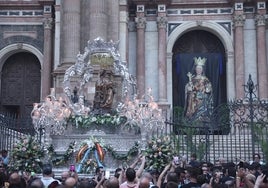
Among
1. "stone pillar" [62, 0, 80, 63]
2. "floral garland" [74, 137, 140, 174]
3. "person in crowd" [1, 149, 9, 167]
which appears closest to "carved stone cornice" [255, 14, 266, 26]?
"stone pillar" [62, 0, 80, 63]

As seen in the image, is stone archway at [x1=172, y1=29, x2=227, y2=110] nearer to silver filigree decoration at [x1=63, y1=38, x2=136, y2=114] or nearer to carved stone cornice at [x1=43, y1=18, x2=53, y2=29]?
carved stone cornice at [x1=43, y1=18, x2=53, y2=29]

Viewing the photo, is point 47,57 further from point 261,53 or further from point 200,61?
point 261,53

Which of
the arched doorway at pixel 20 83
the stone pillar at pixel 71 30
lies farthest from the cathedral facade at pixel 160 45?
the stone pillar at pixel 71 30

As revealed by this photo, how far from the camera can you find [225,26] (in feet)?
115

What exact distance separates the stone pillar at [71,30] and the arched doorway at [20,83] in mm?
6828

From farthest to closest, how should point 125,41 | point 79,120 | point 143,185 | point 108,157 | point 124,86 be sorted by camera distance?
1. point 125,41
2. point 124,86
3. point 79,120
4. point 108,157
5. point 143,185

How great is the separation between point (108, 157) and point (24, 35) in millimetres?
18476

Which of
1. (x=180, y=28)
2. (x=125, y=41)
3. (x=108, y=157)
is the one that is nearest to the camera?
(x=108, y=157)

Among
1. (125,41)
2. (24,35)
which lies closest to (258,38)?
(125,41)

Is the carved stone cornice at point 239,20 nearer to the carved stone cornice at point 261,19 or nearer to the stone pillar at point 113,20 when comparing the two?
the carved stone cornice at point 261,19

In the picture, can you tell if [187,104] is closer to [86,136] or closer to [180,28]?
[180,28]

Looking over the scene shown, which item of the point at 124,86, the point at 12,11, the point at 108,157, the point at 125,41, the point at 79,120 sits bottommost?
the point at 108,157

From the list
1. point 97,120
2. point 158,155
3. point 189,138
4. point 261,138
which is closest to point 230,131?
point 261,138

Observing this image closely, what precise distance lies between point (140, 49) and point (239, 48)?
684cm
